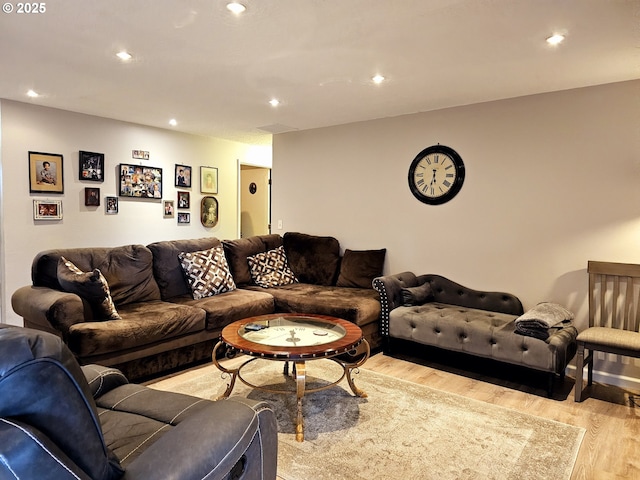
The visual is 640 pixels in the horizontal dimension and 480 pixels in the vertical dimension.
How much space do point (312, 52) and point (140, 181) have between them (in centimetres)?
334

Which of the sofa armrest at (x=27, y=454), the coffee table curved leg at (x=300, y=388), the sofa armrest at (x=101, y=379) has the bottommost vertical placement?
the coffee table curved leg at (x=300, y=388)

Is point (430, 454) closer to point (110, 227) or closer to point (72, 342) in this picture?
point (72, 342)

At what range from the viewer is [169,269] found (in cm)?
408

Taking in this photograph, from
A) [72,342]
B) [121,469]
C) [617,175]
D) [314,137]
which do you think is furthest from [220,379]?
[617,175]

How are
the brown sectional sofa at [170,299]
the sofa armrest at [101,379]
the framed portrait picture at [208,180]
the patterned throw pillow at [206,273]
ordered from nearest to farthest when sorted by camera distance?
the sofa armrest at [101,379]
the brown sectional sofa at [170,299]
the patterned throw pillow at [206,273]
the framed portrait picture at [208,180]

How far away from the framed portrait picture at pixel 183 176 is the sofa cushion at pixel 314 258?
1.72 metres

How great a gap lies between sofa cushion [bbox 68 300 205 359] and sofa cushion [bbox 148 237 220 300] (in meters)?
0.25

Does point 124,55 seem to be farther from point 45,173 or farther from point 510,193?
point 510,193

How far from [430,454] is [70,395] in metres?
1.96

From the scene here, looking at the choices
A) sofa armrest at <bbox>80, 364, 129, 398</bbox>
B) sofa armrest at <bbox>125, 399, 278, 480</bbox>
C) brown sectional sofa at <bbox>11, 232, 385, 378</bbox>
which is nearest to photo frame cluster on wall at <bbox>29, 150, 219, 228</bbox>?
brown sectional sofa at <bbox>11, 232, 385, 378</bbox>

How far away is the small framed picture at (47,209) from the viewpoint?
171 inches

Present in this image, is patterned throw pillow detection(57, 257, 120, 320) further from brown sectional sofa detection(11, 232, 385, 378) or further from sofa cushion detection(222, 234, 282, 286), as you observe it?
sofa cushion detection(222, 234, 282, 286)

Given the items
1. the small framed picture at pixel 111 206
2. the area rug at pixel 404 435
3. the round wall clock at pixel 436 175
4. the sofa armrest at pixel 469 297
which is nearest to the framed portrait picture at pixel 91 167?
the small framed picture at pixel 111 206

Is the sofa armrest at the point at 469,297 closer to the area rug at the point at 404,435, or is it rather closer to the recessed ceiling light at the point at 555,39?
the area rug at the point at 404,435
